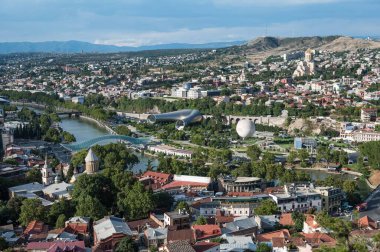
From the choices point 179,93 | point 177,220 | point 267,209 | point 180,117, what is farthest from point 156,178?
point 179,93

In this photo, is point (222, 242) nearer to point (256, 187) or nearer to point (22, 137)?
point (256, 187)

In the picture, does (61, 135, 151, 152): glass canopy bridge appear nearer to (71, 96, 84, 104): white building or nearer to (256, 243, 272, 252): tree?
(256, 243, 272, 252): tree

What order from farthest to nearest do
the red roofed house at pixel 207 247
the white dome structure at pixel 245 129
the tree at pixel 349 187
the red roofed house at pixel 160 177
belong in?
the white dome structure at pixel 245 129
the red roofed house at pixel 160 177
the tree at pixel 349 187
the red roofed house at pixel 207 247

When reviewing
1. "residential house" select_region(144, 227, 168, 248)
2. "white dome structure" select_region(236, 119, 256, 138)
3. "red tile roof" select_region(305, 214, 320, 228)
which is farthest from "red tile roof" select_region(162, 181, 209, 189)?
"white dome structure" select_region(236, 119, 256, 138)

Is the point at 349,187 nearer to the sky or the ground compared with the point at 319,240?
Result: nearer to the ground

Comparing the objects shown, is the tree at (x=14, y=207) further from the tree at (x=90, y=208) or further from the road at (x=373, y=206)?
the road at (x=373, y=206)

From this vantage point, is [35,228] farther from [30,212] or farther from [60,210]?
[60,210]

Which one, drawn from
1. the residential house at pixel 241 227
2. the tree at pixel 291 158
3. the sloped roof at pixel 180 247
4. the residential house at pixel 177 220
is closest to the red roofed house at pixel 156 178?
the residential house at pixel 177 220

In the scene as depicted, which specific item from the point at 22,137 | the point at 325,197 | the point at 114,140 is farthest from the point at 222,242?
the point at 22,137
